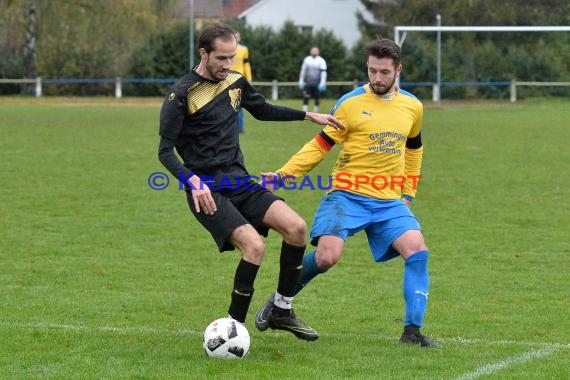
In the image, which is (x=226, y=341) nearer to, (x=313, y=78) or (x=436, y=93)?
(x=313, y=78)

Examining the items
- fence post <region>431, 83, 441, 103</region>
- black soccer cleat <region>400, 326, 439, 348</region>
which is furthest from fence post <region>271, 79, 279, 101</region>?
black soccer cleat <region>400, 326, 439, 348</region>

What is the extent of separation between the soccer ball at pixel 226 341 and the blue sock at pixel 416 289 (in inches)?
39.0

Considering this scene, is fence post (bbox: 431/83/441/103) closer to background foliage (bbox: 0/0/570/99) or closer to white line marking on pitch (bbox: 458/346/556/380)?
background foliage (bbox: 0/0/570/99)

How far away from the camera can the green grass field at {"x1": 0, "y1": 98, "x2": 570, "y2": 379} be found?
5637 mm

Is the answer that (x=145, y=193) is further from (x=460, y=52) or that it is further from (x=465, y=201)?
(x=460, y=52)

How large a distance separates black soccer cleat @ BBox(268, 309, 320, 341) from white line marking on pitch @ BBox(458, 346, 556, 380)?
112 centimetres

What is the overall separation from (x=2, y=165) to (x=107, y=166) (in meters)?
1.59

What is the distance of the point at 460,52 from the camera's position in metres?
40.5

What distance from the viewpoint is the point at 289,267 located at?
620 centimetres

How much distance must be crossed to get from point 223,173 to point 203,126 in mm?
288

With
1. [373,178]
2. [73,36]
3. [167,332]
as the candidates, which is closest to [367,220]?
[373,178]

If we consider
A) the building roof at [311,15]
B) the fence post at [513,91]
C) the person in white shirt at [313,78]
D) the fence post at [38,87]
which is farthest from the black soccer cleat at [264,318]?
the building roof at [311,15]

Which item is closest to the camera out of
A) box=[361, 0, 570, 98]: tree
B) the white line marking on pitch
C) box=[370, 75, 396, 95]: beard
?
the white line marking on pitch

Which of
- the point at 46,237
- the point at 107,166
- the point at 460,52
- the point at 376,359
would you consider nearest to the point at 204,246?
the point at 46,237
